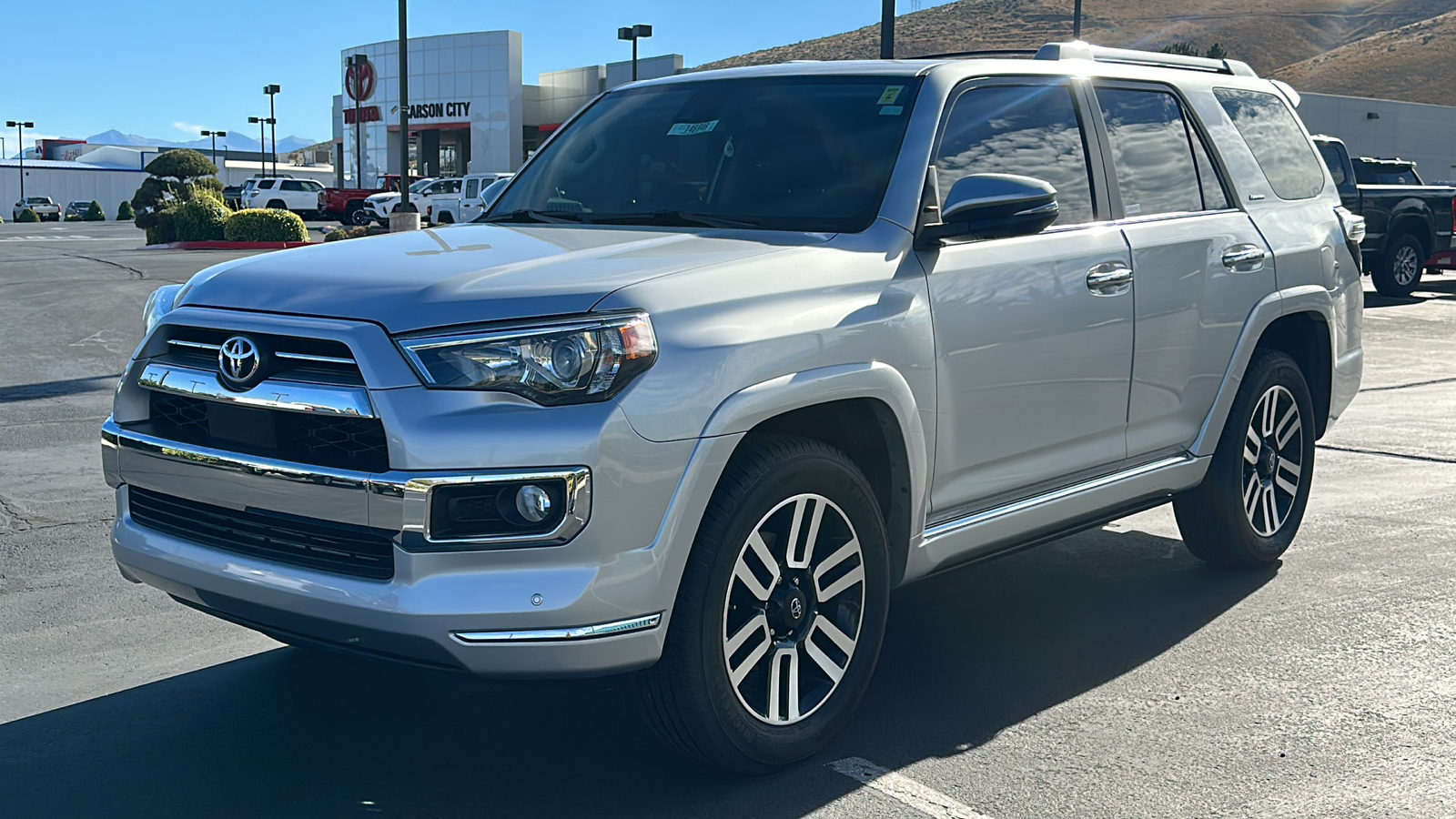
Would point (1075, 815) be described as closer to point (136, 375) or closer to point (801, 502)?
point (801, 502)

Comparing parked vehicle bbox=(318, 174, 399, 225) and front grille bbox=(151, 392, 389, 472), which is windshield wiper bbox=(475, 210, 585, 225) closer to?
front grille bbox=(151, 392, 389, 472)

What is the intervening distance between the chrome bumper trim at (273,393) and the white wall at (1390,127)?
46.2 meters

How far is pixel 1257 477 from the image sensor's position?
5930 millimetres

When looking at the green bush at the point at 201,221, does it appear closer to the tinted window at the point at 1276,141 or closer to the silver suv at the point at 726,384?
the silver suv at the point at 726,384

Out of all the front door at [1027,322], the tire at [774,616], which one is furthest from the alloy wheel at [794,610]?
the front door at [1027,322]

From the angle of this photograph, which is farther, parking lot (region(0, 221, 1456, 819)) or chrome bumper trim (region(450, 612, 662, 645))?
parking lot (region(0, 221, 1456, 819))

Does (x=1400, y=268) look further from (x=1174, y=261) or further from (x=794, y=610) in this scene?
(x=794, y=610)

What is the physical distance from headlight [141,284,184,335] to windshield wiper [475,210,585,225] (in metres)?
1.24

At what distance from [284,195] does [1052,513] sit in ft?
165

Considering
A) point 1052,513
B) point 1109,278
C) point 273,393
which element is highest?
point 1109,278

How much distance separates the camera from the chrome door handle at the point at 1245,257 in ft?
18.0

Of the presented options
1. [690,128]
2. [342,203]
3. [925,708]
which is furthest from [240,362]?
[342,203]

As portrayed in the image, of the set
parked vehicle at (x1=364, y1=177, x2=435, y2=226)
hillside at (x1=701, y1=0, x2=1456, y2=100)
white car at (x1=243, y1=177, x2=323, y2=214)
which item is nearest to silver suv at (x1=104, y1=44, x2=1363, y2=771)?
parked vehicle at (x1=364, y1=177, x2=435, y2=226)

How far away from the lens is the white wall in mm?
47062
